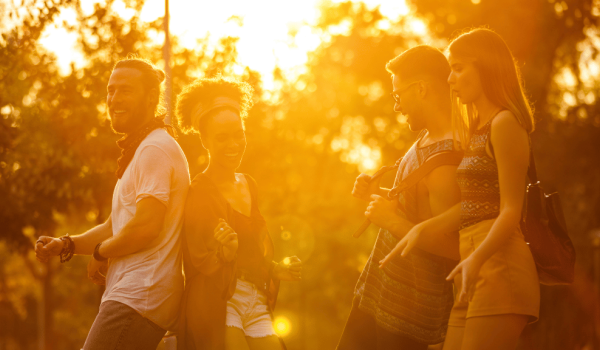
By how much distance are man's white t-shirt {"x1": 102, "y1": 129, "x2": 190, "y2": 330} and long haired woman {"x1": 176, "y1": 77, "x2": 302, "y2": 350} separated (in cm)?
10

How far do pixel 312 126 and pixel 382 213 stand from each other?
21963 millimetres

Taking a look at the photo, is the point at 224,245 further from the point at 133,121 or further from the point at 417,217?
the point at 417,217

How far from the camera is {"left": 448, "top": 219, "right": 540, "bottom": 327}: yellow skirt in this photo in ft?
8.67

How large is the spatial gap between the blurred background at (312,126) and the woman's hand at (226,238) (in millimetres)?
1620

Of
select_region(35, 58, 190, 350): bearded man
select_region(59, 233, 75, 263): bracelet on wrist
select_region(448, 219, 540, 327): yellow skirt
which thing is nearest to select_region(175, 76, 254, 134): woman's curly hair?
select_region(35, 58, 190, 350): bearded man

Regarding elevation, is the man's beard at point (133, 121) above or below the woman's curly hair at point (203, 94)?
below

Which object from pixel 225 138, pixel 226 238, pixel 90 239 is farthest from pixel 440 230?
pixel 90 239

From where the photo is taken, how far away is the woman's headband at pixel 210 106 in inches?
150

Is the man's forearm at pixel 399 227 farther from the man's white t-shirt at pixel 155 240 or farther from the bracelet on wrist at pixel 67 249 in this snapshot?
the bracelet on wrist at pixel 67 249

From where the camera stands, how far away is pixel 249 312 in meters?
3.65

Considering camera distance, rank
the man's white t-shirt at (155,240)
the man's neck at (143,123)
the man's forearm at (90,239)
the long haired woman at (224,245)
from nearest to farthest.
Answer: the man's white t-shirt at (155,240) < the long haired woman at (224,245) < the man's neck at (143,123) < the man's forearm at (90,239)

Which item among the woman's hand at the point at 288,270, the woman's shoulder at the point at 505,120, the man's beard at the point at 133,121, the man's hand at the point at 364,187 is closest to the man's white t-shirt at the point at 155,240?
the man's beard at the point at 133,121

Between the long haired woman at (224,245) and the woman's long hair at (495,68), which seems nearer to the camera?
the woman's long hair at (495,68)

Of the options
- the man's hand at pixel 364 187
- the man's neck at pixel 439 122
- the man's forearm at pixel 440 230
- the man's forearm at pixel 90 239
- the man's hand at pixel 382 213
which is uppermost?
the man's neck at pixel 439 122
